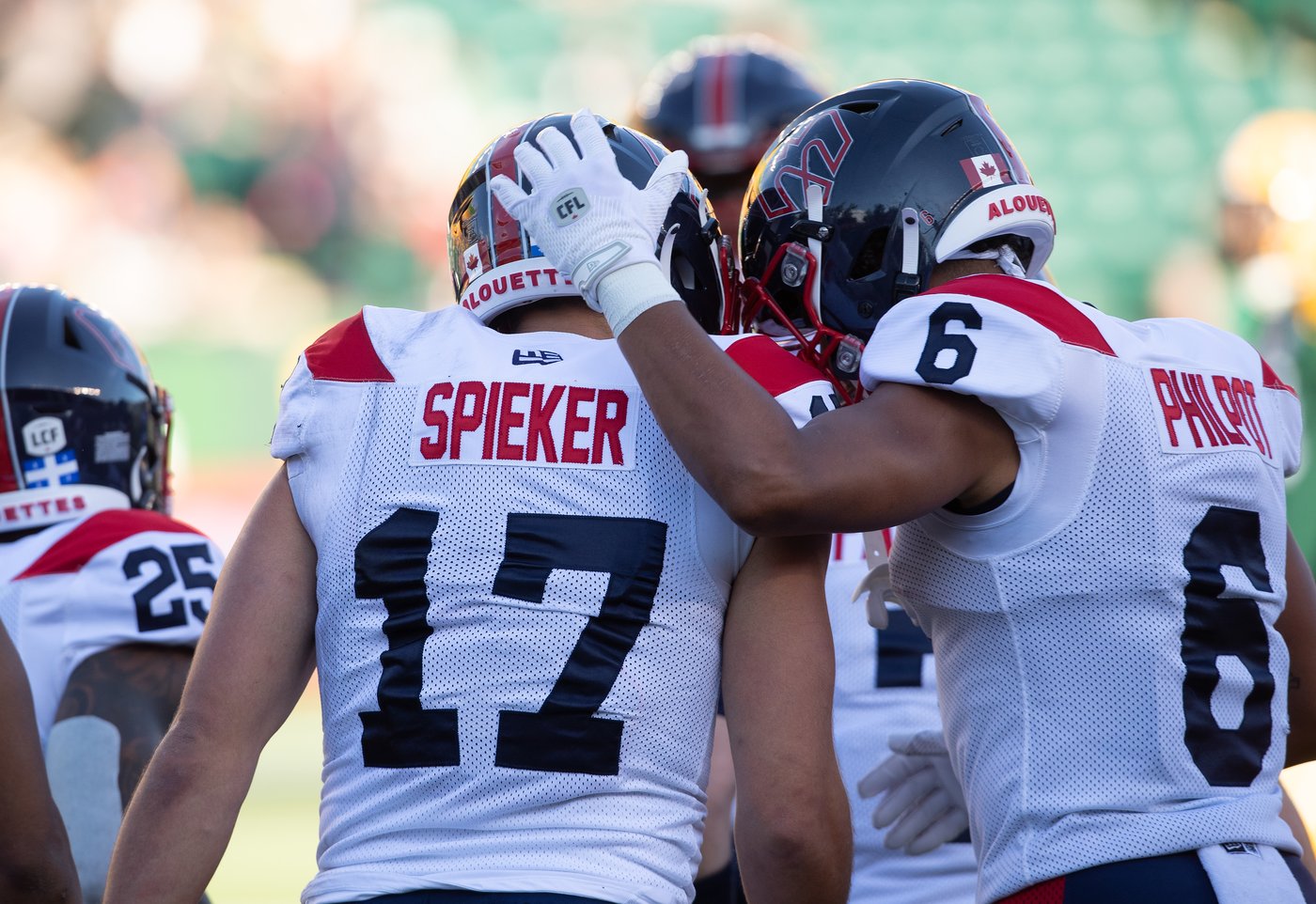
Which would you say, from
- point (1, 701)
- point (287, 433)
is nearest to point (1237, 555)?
point (287, 433)

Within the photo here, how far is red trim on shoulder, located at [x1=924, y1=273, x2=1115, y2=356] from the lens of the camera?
2.20m

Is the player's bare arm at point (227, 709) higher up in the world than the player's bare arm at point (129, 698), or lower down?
higher up

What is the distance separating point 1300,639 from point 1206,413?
0.54 meters

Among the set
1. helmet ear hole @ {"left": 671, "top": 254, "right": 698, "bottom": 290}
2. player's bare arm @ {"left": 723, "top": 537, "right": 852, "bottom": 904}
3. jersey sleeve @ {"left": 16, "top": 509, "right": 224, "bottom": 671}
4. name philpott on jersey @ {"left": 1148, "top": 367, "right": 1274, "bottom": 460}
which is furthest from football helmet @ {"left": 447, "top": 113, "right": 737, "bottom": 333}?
jersey sleeve @ {"left": 16, "top": 509, "right": 224, "bottom": 671}

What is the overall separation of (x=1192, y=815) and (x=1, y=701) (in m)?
1.81

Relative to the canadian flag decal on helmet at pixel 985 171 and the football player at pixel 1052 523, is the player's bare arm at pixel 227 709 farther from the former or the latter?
the canadian flag decal on helmet at pixel 985 171

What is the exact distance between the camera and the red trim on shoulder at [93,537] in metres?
3.14

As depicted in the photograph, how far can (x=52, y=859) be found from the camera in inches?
98.2

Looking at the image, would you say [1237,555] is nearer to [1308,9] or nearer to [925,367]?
[925,367]

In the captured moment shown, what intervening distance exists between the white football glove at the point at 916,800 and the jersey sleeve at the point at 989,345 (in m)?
0.83

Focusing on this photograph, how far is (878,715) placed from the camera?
309 centimetres

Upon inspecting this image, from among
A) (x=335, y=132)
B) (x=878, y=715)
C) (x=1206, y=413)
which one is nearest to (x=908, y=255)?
(x=1206, y=413)

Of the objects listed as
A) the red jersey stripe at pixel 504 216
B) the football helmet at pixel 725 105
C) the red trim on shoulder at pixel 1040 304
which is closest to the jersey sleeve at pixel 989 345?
the red trim on shoulder at pixel 1040 304

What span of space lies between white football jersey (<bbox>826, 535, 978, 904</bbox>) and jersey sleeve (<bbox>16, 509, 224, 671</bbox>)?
1.33 m
